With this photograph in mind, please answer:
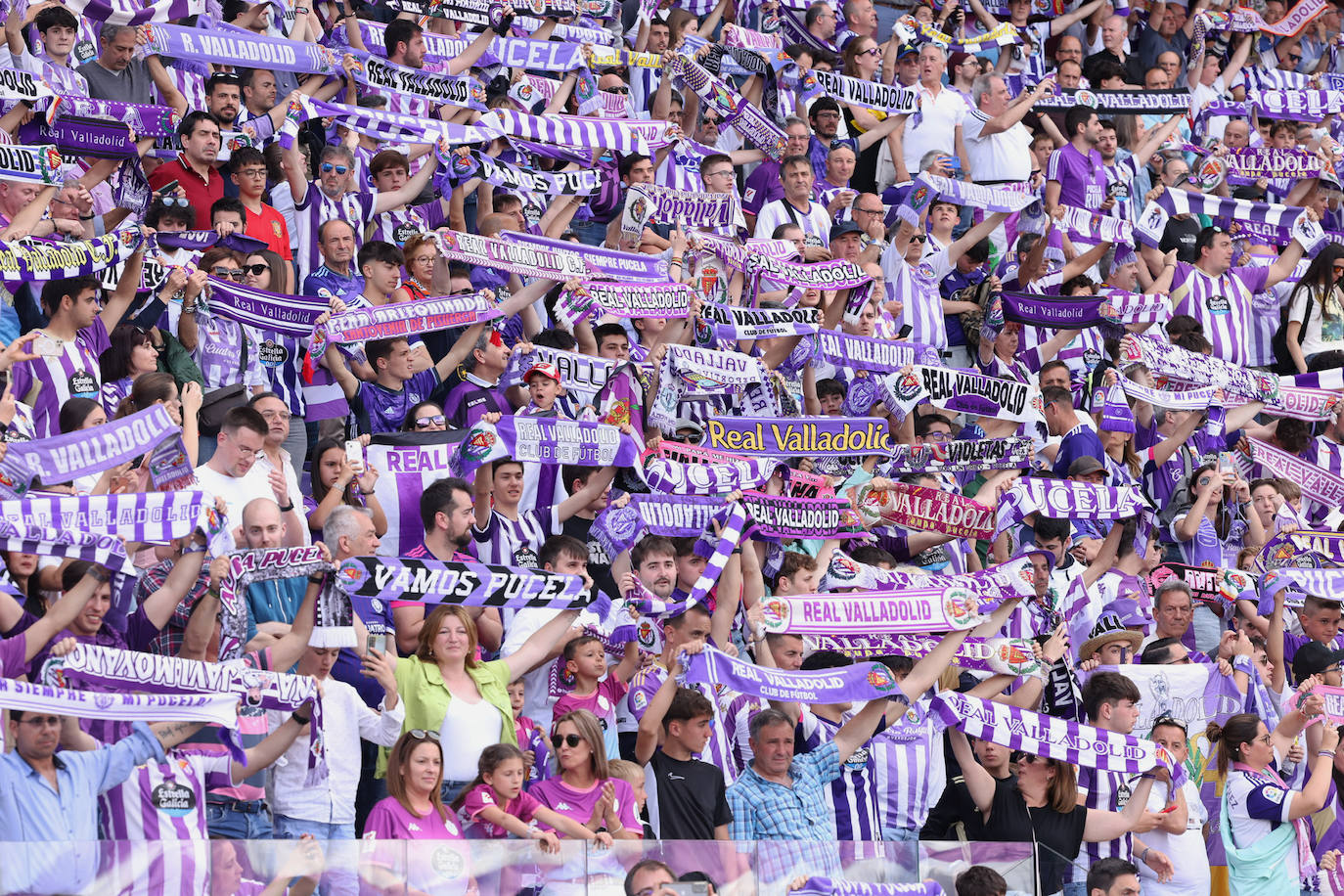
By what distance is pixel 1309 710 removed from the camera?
960cm

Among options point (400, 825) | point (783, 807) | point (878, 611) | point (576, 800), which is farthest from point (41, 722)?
point (878, 611)

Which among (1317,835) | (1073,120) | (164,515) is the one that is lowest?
(1317,835)

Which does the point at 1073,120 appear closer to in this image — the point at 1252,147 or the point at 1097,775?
the point at 1252,147

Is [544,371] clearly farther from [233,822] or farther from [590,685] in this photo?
[233,822]

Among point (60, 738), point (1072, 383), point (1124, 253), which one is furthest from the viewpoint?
point (1124, 253)

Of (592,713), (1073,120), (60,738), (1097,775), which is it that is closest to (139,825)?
(60,738)

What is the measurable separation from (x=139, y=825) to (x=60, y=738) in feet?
1.25

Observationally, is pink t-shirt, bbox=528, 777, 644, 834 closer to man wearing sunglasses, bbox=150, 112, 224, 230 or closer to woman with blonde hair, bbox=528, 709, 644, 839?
woman with blonde hair, bbox=528, 709, 644, 839

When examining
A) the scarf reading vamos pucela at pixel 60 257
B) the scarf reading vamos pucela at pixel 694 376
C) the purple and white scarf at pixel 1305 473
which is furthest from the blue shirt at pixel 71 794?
the purple and white scarf at pixel 1305 473

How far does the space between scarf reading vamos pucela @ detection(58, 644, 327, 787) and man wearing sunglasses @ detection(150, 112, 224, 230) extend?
4263mm

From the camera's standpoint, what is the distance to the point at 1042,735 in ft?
28.5

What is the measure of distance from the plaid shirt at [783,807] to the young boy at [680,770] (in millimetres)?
72

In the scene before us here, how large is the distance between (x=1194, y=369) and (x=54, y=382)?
22.4 ft

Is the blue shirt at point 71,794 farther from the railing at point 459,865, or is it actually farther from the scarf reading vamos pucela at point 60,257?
the scarf reading vamos pucela at point 60,257
